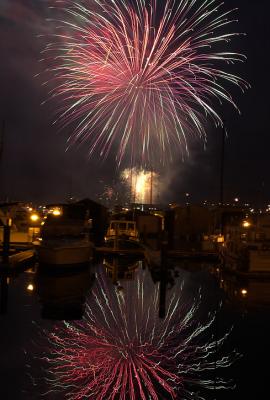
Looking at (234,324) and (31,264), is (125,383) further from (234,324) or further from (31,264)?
(31,264)

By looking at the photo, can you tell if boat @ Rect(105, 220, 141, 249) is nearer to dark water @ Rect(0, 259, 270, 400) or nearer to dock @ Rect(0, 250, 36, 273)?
dark water @ Rect(0, 259, 270, 400)

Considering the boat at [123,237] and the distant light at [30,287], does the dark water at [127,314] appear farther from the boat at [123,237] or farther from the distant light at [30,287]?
the boat at [123,237]

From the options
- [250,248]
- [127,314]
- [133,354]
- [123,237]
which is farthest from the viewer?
[123,237]

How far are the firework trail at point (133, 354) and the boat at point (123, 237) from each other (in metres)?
12.6

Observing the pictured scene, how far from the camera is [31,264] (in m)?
26.2

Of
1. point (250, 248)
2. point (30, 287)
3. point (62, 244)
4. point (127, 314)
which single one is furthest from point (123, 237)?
point (127, 314)

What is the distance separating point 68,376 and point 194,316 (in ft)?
23.6

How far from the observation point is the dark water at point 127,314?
10.4 metres

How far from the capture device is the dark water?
1038 cm

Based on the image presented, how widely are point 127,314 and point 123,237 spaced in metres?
16.7

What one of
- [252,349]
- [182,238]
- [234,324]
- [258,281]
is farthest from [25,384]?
[182,238]

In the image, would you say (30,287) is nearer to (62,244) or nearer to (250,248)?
(62,244)

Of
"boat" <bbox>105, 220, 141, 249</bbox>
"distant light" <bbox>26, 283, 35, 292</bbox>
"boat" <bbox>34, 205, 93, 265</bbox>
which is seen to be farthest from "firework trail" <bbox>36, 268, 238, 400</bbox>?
"boat" <bbox>105, 220, 141, 249</bbox>

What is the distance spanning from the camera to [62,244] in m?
24.2
